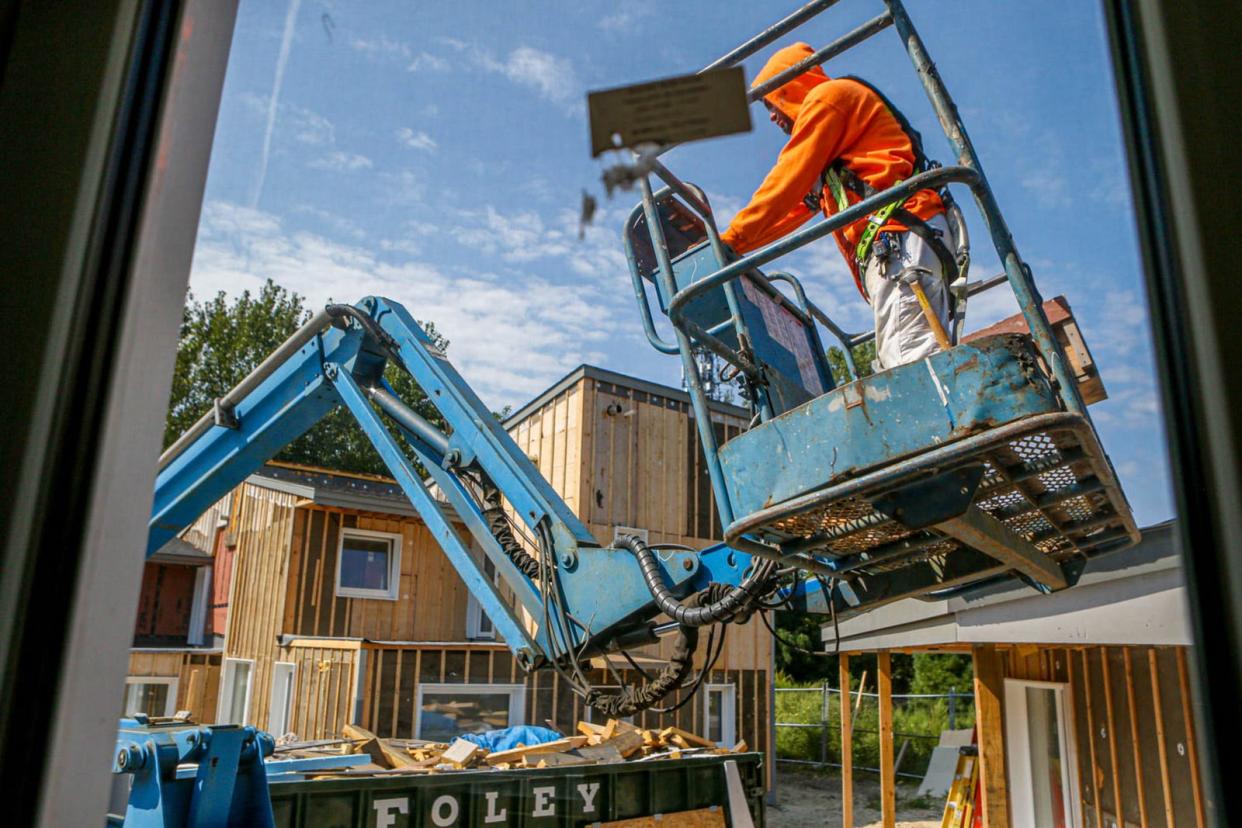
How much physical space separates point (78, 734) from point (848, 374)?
3774mm

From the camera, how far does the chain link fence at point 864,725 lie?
18.3m

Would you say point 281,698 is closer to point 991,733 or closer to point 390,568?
point 390,568

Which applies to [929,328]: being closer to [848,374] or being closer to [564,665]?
[848,374]

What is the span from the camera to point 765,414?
340cm

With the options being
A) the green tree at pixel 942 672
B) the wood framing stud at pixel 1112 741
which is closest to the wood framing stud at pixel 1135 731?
the wood framing stud at pixel 1112 741

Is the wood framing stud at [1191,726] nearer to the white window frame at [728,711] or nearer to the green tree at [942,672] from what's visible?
the white window frame at [728,711]

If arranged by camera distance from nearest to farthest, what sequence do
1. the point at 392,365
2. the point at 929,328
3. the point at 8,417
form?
the point at 8,417 → the point at 929,328 → the point at 392,365

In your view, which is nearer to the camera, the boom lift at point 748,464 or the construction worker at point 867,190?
the boom lift at point 748,464

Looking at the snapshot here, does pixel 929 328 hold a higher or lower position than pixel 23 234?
higher

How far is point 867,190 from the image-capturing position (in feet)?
9.60

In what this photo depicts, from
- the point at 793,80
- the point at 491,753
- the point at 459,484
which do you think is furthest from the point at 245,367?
the point at 491,753

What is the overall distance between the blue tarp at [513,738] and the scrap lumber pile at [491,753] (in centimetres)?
31

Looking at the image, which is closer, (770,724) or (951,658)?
(770,724)

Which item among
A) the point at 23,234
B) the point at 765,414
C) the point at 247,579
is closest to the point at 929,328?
the point at 765,414
